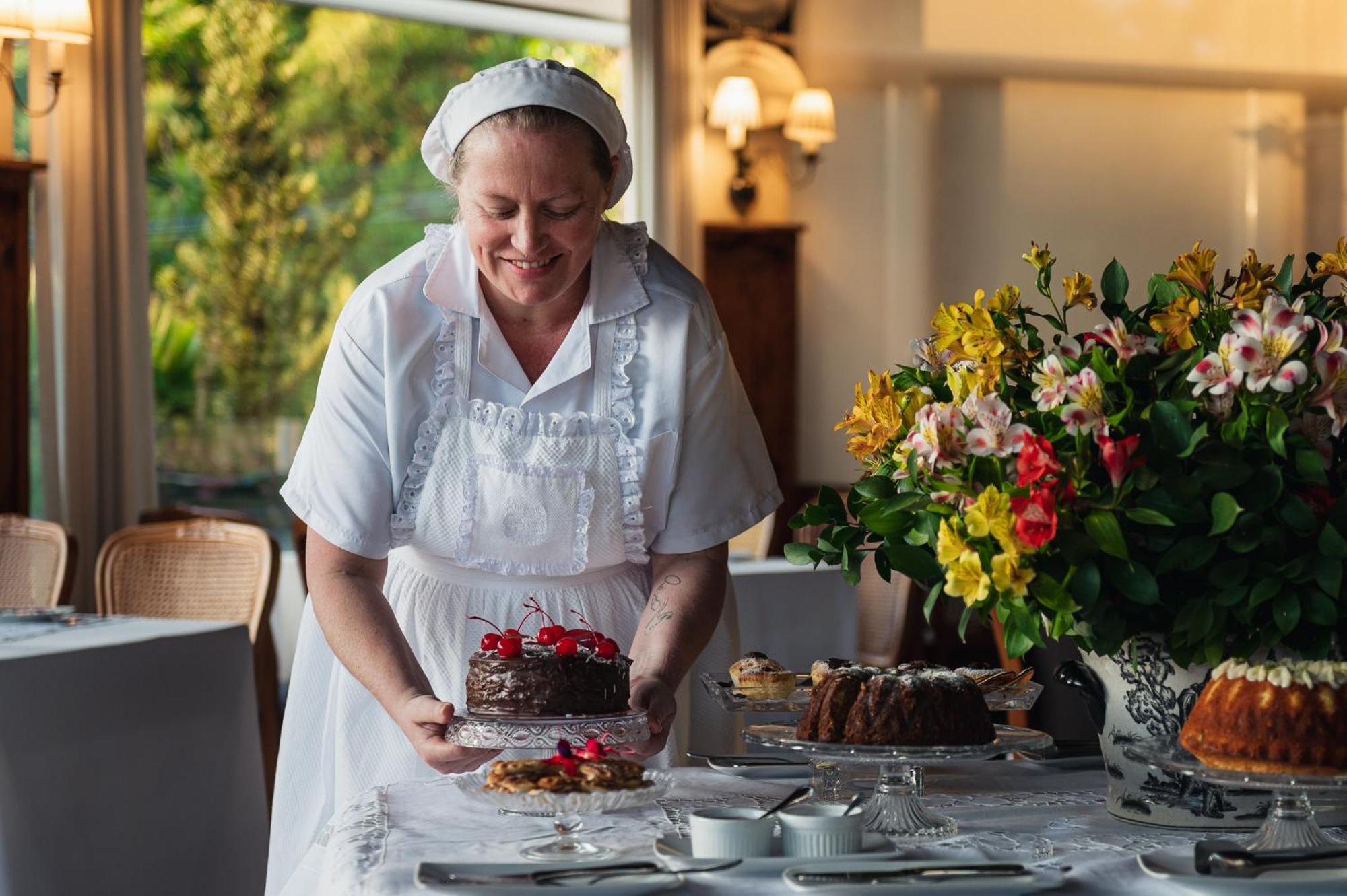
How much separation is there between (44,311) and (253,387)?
2.15 meters

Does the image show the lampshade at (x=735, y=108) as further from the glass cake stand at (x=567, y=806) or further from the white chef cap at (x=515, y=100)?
the glass cake stand at (x=567, y=806)

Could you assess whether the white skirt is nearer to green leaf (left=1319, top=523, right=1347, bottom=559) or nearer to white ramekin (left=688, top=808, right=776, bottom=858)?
white ramekin (left=688, top=808, right=776, bottom=858)

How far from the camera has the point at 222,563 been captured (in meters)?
4.21

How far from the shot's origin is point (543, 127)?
183cm

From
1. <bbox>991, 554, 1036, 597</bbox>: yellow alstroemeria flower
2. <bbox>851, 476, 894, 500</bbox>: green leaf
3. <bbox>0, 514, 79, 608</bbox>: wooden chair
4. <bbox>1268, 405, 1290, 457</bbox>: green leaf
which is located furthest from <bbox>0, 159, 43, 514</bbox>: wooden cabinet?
<bbox>1268, 405, 1290, 457</bbox>: green leaf

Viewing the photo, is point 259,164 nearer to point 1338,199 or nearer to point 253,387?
point 253,387

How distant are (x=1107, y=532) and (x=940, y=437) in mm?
159

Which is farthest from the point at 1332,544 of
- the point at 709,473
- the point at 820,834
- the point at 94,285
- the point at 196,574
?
the point at 94,285

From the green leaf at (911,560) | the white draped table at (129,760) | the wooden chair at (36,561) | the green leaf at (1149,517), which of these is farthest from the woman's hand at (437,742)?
the wooden chair at (36,561)

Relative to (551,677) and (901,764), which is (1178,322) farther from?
(551,677)

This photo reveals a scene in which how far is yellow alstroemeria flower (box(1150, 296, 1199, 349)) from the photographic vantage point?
1.46 metres

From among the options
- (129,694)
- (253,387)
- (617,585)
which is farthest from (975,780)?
(253,387)

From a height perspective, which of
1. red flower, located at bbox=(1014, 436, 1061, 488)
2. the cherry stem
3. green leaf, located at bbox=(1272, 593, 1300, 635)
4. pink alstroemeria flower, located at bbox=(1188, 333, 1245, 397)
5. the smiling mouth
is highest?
the smiling mouth

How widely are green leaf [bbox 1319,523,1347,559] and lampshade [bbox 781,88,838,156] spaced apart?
255 inches
